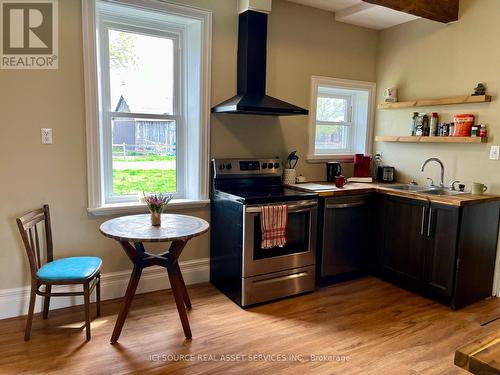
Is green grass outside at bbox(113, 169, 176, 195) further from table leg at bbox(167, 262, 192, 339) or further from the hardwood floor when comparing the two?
table leg at bbox(167, 262, 192, 339)

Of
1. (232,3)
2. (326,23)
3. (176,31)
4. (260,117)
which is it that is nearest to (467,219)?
Answer: (260,117)

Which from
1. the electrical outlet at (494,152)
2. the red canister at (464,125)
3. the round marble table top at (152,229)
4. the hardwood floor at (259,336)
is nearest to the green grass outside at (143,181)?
the round marble table top at (152,229)

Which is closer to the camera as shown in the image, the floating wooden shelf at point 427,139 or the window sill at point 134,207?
the window sill at point 134,207

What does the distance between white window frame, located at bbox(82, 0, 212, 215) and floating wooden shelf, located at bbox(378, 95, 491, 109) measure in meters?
1.99

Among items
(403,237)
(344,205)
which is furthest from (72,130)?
(403,237)

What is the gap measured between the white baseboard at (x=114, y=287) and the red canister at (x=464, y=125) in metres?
2.52

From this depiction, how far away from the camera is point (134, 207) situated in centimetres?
292

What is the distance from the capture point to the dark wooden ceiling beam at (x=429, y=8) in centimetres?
295

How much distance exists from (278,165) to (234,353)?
1.81m

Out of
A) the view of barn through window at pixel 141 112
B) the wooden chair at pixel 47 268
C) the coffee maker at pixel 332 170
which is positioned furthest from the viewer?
the coffee maker at pixel 332 170

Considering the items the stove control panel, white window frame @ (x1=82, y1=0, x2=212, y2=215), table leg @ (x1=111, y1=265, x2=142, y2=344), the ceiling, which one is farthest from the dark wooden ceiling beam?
table leg @ (x1=111, y1=265, x2=142, y2=344)

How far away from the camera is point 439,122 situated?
3.49m

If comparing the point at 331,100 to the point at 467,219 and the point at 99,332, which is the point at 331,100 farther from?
the point at 99,332

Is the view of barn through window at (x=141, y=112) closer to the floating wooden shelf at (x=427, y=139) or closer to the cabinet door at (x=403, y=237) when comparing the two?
the cabinet door at (x=403, y=237)
